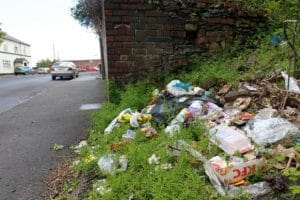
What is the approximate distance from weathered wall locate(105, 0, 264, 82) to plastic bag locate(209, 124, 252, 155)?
3.34 m

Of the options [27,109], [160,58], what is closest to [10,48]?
[27,109]

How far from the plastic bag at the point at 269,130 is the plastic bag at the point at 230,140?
10cm

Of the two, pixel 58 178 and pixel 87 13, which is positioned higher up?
pixel 87 13

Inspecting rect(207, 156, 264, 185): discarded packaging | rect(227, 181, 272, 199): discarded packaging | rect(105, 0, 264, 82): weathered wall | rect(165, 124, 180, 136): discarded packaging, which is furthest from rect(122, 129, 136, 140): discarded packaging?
rect(105, 0, 264, 82): weathered wall

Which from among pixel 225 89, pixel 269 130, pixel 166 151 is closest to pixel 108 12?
pixel 225 89

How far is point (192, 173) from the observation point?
299 centimetres

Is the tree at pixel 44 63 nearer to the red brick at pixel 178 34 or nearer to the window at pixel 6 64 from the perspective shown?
the window at pixel 6 64

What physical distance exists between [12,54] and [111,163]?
59.6 meters

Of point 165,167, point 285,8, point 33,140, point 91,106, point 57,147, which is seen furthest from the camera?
point 91,106

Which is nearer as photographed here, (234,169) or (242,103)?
(234,169)

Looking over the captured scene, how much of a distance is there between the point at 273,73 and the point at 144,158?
241 centimetres

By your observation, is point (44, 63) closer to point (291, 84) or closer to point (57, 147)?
point (57, 147)

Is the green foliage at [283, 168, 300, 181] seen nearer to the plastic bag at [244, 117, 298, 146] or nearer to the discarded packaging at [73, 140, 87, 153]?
the plastic bag at [244, 117, 298, 146]

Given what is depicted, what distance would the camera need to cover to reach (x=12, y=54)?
58375 mm
